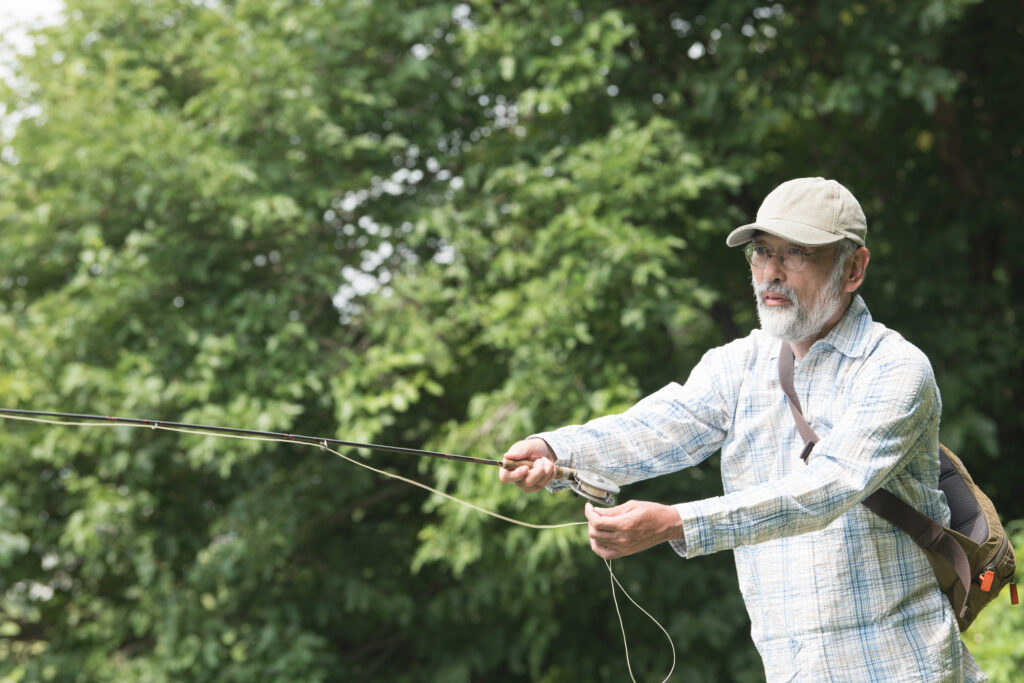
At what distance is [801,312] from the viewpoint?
6.89ft

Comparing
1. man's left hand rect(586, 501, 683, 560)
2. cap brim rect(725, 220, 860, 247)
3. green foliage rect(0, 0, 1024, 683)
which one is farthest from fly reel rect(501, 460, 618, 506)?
green foliage rect(0, 0, 1024, 683)

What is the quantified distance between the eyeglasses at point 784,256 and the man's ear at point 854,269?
0.26 feet

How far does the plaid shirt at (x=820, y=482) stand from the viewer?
1783mm

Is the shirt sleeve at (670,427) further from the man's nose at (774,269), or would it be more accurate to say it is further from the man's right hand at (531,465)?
the man's nose at (774,269)

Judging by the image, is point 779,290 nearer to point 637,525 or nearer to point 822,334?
point 822,334

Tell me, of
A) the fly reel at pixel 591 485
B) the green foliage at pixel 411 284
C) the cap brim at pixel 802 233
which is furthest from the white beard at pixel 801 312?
the green foliage at pixel 411 284

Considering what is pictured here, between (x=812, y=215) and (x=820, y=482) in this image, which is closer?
(x=820, y=482)

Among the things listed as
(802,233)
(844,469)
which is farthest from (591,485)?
(802,233)

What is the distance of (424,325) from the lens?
221 inches

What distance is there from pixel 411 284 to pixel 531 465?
146 inches

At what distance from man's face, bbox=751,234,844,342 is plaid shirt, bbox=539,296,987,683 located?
4 cm

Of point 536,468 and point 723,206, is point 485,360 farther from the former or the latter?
point 536,468

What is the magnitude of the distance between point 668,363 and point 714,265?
71 cm

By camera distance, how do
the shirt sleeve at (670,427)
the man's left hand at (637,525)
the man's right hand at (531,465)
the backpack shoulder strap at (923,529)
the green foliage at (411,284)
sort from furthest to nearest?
the green foliage at (411,284), the shirt sleeve at (670,427), the man's right hand at (531,465), the backpack shoulder strap at (923,529), the man's left hand at (637,525)
